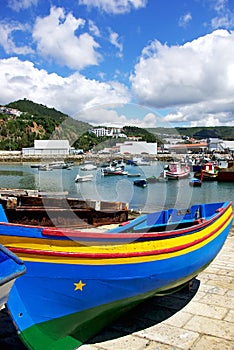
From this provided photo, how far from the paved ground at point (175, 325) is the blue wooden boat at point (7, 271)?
4.49 feet

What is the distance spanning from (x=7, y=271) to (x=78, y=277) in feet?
3.30

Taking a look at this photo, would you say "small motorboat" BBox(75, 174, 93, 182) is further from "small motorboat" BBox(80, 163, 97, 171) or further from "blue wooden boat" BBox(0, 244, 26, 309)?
"blue wooden boat" BBox(0, 244, 26, 309)

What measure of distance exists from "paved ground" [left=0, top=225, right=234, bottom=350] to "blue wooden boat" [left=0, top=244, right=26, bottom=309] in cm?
137

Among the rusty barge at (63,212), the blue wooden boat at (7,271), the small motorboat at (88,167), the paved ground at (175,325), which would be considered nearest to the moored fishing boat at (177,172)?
the small motorboat at (88,167)

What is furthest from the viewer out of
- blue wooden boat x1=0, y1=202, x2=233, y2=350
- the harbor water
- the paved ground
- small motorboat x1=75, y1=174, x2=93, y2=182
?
small motorboat x1=75, y1=174, x2=93, y2=182

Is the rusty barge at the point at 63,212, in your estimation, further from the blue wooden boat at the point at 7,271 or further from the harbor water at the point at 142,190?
the harbor water at the point at 142,190

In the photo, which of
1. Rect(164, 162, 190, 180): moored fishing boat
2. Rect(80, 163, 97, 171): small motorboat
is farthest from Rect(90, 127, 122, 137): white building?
Rect(80, 163, 97, 171): small motorboat

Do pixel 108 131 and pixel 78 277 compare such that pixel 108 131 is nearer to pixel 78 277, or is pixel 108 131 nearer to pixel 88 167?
pixel 78 277

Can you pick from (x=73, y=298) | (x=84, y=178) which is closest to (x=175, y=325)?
(x=73, y=298)

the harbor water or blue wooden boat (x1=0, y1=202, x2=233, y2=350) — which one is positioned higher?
blue wooden boat (x1=0, y1=202, x2=233, y2=350)

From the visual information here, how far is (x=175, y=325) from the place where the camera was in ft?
15.3

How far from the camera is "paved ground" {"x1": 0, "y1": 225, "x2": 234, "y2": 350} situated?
13.7 ft

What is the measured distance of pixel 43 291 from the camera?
13.2 feet

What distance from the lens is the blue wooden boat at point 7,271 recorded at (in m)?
3.14
